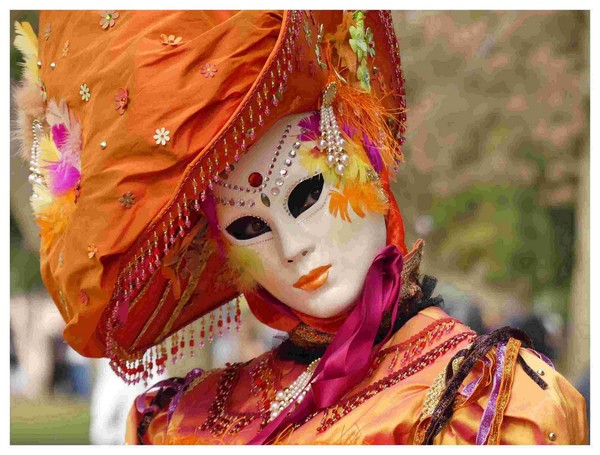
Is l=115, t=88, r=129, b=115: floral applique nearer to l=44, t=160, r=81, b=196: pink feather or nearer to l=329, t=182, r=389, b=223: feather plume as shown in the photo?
l=44, t=160, r=81, b=196: pink feather

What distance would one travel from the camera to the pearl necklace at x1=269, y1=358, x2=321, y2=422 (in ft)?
5.25

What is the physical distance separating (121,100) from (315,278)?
453 millimetres

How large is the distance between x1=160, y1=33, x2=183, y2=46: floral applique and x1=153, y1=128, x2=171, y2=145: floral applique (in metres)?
0.15

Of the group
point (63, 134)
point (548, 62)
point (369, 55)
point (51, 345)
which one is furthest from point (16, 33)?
point (548, 62)

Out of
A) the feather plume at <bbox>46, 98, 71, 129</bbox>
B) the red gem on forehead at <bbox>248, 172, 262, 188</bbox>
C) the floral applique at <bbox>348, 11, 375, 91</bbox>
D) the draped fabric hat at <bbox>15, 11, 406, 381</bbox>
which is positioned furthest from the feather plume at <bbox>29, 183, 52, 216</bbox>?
the floral applique at <bbox>348, 11, 375, 91</bbox>

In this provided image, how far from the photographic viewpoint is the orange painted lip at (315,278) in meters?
1.49

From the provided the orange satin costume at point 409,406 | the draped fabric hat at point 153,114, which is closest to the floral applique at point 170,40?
the draped fabric hat at point 153,114

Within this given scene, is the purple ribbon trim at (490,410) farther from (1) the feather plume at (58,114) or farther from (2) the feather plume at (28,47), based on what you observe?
(2) the feather plume at (28,47)

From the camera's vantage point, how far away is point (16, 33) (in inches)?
66.3

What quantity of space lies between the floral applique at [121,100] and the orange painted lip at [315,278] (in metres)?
0.43

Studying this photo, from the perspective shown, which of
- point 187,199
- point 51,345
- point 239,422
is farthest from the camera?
point 51,345

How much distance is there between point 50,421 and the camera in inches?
92.4

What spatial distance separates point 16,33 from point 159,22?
43 cm
